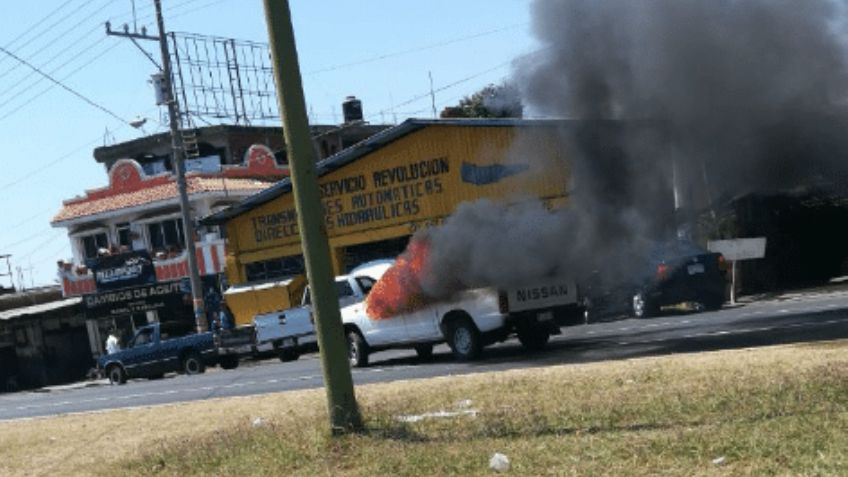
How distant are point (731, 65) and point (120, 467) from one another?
9123 mm

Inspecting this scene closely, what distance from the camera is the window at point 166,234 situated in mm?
46000

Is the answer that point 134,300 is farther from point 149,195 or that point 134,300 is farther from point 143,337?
point 143,337

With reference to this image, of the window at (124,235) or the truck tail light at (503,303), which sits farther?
the window at (124,235)

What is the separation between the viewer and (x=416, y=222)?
3100 centimetres

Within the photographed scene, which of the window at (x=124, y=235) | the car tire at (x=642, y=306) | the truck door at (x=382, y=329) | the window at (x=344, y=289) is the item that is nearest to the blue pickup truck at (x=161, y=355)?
the window at (x=344, y=289)

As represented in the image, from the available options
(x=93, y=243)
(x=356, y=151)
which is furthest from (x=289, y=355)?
(x=93, y=243)

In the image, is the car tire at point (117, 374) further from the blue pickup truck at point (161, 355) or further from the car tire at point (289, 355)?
the car tire at point (289, 355)

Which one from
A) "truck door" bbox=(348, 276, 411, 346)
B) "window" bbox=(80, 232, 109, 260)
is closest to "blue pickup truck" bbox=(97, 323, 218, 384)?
"truck door" bbox=(348, 276, 411, 346)

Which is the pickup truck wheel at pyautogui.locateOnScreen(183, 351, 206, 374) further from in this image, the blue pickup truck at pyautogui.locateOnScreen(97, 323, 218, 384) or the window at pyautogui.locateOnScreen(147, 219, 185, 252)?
the window at pyautogui.locateOnScreen(147, 219, 185, 252)

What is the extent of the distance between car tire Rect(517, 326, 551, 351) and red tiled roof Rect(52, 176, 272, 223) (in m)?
26.1

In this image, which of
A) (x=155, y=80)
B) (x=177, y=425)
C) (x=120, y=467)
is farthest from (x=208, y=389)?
(x=155, y=80)

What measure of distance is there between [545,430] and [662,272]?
49.2 ft

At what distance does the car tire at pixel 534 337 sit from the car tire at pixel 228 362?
12167 mm

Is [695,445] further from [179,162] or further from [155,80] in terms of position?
[155,80]
